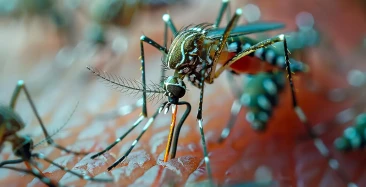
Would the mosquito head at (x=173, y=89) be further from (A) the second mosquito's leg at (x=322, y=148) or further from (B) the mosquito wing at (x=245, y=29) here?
(A) the second mosquito's leg at (x=322, y=148)

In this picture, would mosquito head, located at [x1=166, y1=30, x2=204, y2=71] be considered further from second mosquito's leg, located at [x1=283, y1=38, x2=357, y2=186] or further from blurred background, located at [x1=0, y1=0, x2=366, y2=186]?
→ second mosquito's leg, located at [x1=283, y1=38, x2=357, y2=186]

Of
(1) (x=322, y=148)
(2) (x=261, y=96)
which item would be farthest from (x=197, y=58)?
(1) (x=322, y=148)

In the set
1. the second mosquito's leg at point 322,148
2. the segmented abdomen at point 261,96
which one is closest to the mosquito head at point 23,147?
the segmented abdomen at point 261,96

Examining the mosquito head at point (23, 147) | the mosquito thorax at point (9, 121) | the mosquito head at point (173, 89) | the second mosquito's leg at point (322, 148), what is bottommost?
the second mosquito's leg at point (322, 148)

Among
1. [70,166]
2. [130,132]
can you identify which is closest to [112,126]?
[130,132]

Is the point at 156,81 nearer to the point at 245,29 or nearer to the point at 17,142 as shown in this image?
the point at 245,29

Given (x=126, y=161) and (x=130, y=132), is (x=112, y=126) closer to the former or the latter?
(x=130, y=132)

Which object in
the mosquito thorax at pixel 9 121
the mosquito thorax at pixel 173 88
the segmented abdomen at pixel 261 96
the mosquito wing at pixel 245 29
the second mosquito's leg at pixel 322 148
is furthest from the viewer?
the segmented abdomen at pixel 261 96

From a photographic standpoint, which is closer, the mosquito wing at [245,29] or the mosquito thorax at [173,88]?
the mosquito thorax at [173,88]

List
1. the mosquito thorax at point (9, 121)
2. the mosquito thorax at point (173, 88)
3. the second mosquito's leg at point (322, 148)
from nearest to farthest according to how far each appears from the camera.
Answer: the mosquito thorax at point (173, 88)
the mosquito thorax at point (9, 121)
the second mosquito's leg at point (322, 148)
